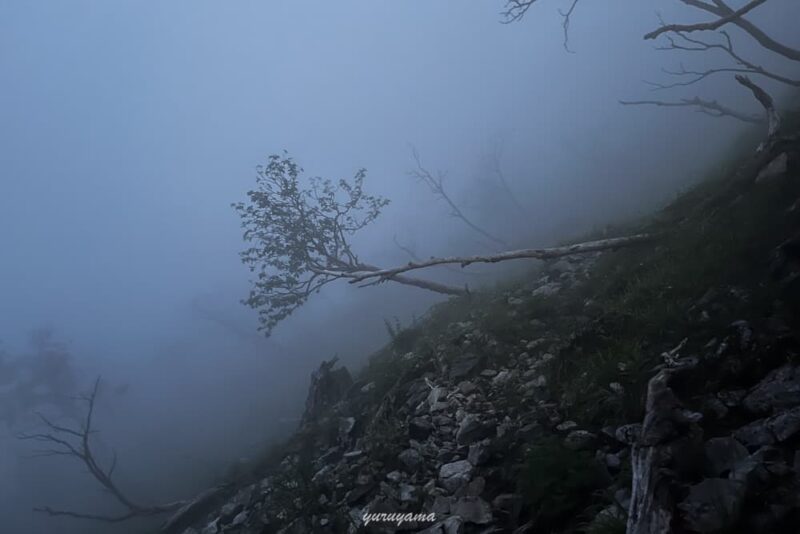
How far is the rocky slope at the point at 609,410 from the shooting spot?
3.66 meters

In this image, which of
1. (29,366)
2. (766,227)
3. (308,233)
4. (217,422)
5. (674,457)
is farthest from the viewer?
(29,366)

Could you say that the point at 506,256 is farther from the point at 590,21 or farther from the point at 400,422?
the point at 590,21

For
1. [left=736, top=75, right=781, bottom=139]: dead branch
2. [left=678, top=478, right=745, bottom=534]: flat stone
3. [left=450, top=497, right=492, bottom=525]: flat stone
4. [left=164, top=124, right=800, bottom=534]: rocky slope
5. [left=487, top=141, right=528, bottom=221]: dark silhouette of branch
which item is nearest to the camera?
[left=678, top=478, right=745, bottom=534]: flat stone

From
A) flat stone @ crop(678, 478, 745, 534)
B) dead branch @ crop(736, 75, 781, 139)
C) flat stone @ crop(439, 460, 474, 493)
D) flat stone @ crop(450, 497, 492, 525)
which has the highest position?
dead branch @ crop(736, 75, 781, 139)

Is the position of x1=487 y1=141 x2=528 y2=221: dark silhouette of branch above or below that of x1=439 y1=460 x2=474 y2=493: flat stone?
above

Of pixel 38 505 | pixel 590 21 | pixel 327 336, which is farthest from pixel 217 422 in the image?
pixel 590 21

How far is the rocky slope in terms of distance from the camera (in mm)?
3664

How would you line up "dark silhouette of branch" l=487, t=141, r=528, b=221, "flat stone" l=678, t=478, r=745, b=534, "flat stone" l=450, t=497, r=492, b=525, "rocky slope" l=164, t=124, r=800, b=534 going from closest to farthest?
"flat stone" l=678, t=478, r=745, b=534, "rocky slope" l=164, t=124, r=800, b=534, "flat stone" l=450, t=497, r=492, b=525, "dark silhouette of branch" l=487, t=141, r=528, b=221

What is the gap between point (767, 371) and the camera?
4426 millimetres

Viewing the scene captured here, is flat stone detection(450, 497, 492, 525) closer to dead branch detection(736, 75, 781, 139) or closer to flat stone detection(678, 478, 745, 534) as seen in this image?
flat stone detection(678, 478, 745, 534)

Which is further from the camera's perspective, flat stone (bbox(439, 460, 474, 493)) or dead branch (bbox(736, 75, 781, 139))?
dead branch (bbox(736, 75, 781, 139))

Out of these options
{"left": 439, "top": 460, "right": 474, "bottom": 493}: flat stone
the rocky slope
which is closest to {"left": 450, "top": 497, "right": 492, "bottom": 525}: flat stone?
the rocky slope

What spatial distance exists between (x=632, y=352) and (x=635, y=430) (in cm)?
139

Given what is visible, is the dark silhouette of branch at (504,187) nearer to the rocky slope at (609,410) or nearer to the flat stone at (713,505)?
the rocky slope at (609,410)
